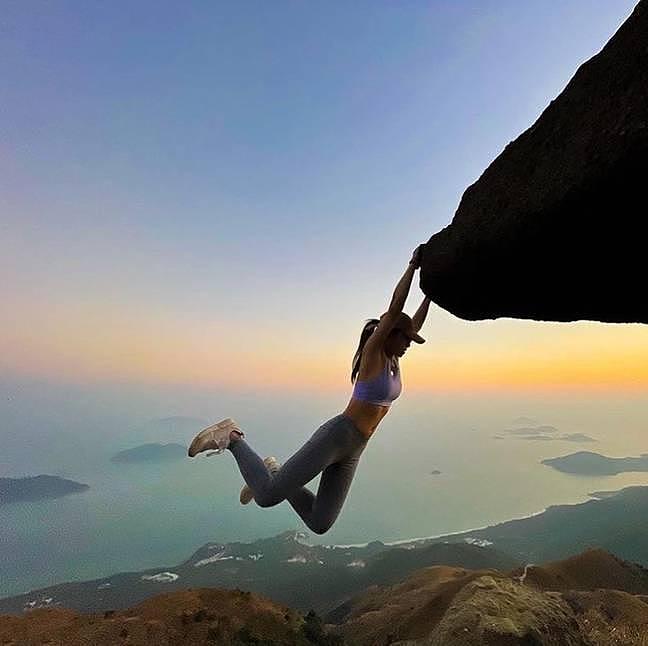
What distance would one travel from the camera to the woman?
539 centimetres

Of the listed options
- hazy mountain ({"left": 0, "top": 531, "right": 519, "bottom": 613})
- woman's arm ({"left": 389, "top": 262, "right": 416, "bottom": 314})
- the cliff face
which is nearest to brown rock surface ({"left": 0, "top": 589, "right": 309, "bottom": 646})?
woman's arm ({"left": 389, "top": 262, "right": 416, "bottom": 314})

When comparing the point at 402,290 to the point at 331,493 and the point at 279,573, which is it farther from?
the point at 279,573

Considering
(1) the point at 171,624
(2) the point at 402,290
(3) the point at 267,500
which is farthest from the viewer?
(1) the point at 171,624

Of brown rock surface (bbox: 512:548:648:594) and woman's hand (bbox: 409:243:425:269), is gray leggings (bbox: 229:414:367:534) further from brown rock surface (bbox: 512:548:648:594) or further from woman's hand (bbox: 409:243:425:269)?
brown rock surface (bbox: 512:548:648:594)

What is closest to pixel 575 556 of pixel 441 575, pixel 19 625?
pixel 441 575

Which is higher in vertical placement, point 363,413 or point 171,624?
point 363,413

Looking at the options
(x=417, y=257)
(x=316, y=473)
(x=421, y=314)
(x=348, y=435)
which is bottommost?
(x=316, y=473)

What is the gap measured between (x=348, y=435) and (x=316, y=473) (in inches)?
22.4

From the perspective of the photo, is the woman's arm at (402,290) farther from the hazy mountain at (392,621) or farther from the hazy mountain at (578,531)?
the hazy mountain at (578,531)

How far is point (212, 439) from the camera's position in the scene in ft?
20.6

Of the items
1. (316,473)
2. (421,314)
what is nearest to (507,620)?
(316,473)

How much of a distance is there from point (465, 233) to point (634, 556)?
8836 cm

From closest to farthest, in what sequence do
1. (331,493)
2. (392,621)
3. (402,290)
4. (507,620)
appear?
(402,290), (331,493), (507,620), (392,621)

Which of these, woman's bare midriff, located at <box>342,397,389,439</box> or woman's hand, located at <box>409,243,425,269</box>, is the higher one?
woman's hand, located at <box>409,243,425,269</box>
